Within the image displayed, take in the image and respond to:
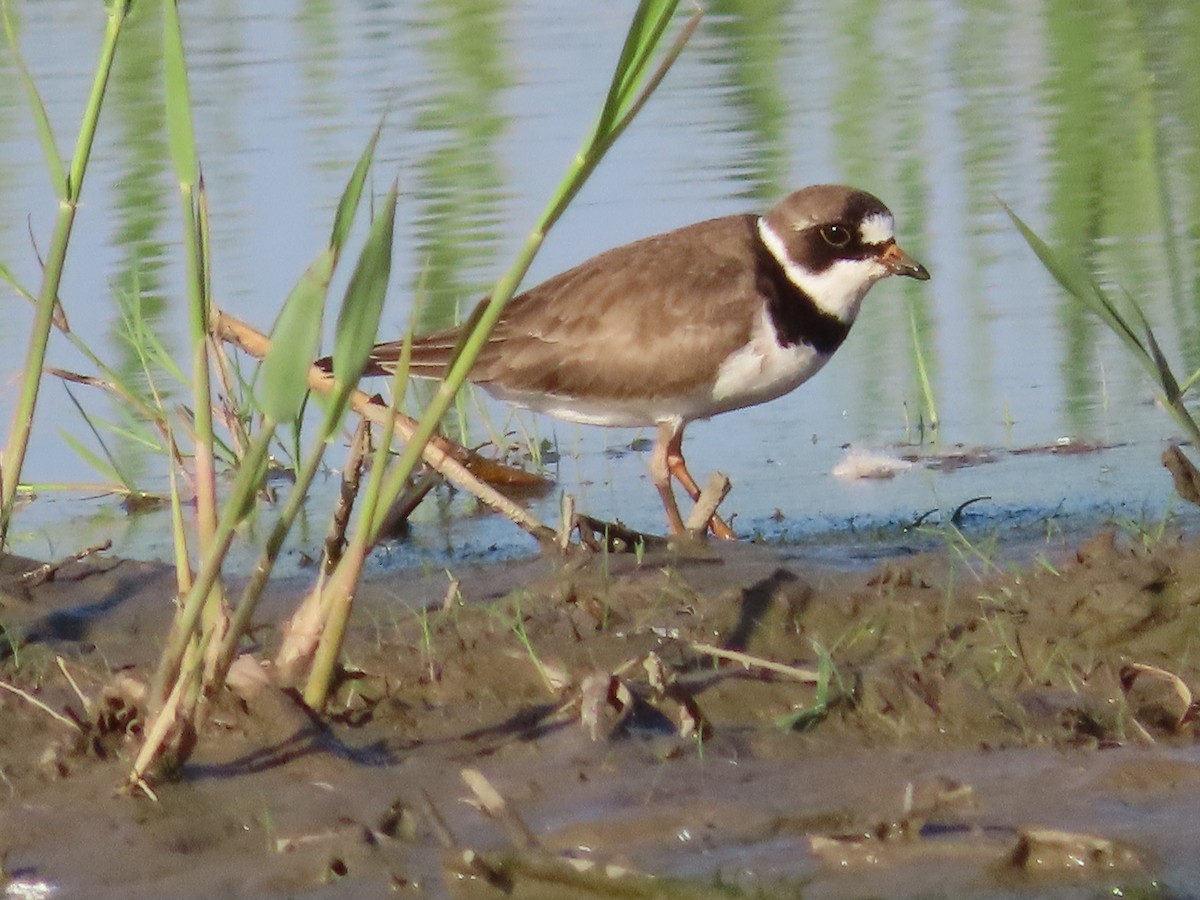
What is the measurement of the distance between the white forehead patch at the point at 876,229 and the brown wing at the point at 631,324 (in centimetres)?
39

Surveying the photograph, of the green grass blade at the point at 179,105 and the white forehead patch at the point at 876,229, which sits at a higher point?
the green grass blade at the point at 179,105

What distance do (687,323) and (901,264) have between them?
33.8 inches

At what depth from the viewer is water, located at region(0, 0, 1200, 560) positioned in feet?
23.3

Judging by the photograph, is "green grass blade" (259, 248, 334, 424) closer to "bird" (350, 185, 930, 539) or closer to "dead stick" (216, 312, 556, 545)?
"dead stick" (216, 312, 556, 545)

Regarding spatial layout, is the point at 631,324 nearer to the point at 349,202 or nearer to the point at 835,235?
the point at 835,235

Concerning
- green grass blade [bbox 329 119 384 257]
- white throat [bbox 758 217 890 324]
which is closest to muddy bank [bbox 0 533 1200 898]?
green grass blade [bbox 329 119 384 257]

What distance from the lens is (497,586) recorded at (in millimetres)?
5273

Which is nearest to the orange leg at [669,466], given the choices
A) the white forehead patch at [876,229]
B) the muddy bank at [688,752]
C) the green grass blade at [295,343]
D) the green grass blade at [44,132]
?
the white forehead patch at [876,229]

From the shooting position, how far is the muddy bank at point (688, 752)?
331 centimetres

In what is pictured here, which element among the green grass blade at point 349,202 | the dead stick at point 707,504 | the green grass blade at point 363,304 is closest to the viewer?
the green grass blade at point 363,304

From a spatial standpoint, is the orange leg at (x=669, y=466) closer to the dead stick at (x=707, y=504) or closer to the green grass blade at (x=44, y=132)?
the dead stick at (x=707, y=504)

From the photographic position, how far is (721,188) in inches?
388

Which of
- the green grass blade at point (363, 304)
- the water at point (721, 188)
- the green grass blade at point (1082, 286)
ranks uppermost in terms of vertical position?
the green grass blade at point (363, 304)

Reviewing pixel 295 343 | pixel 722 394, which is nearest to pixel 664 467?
pixel 722 394
